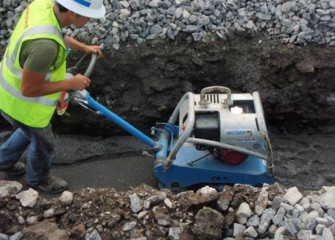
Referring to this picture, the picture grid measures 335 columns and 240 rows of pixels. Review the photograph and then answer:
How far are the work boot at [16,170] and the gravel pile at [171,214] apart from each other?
104 cm

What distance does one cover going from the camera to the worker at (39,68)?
345cm

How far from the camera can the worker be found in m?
3.45

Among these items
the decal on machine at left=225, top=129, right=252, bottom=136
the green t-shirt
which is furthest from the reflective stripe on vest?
the decal on machine at left=225, top=129, right=252, bottom=136

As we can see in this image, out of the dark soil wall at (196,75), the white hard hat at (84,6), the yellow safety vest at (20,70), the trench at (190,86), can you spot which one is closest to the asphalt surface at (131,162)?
the trench at (190,86)

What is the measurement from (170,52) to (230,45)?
1.75ft

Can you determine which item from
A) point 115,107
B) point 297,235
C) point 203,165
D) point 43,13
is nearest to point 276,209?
point 297,235

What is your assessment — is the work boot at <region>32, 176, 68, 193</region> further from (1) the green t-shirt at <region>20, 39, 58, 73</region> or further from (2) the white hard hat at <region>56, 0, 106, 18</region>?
(2) the white hard hat at <region>56, 0, 106, 18</region>

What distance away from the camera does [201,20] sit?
4949 millimetres

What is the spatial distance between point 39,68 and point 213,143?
1322mm

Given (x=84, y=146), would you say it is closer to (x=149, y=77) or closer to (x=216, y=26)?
(x=149, y=77)

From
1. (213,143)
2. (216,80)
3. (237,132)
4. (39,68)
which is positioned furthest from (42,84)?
(216,80)

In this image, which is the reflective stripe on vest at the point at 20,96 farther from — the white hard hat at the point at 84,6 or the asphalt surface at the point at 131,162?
the asphalt surface at the point at 131,162

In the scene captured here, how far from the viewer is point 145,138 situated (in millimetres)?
4312

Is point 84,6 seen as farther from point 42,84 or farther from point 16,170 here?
point 16,170
